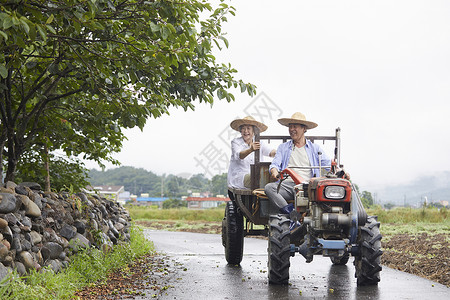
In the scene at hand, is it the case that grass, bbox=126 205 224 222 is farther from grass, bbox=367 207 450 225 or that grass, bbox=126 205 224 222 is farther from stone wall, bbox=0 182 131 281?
stone wall, bbox=0 182 131 281

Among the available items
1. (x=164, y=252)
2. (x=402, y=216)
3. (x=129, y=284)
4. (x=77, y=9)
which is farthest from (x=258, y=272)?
(x=402, y=216)

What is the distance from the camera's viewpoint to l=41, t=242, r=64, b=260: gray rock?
24.7 ft

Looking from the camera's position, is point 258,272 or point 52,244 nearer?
point 52,244

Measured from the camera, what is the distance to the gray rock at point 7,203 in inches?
270

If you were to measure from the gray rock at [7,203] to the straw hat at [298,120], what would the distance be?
168 inches

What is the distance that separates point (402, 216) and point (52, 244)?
18.5 metres

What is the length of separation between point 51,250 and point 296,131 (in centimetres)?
410

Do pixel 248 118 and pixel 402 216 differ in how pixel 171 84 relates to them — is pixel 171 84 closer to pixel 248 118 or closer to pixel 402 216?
pixel 248 118

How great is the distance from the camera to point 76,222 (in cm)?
898

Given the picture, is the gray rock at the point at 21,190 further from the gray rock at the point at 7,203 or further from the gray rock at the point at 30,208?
the gray rock at the point at 7,203

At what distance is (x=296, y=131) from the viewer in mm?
9164

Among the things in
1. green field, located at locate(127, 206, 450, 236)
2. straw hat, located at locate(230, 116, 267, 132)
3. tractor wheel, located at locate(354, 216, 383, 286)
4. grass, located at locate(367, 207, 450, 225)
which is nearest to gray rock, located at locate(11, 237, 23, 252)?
tractor wheel, located at locate(354, 216, 383, 286)

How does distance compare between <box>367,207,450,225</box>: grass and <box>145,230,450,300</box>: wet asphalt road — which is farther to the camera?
<box>367,207,450,225</box>: grass

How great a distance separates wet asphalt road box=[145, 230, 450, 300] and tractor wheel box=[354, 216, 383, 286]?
189mm
